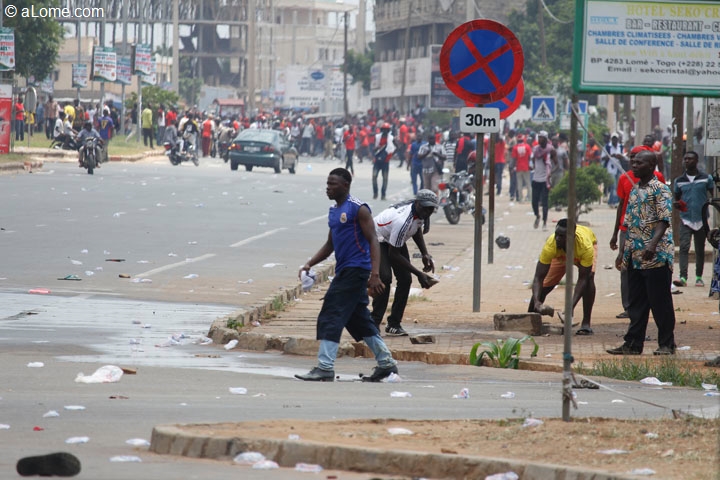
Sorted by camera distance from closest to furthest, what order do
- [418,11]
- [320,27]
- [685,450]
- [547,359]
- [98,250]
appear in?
1. [685,450]
2. [547,359]
3. [98,250]
4. [418,11]
5. [320,27]

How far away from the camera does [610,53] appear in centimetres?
769

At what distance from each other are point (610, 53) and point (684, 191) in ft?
30.1

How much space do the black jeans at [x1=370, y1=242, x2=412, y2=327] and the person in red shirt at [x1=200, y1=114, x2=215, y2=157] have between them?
4757 centimetres

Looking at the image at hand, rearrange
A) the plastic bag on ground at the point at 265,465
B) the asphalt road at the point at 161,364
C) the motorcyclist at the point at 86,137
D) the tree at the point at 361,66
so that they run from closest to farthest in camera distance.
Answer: the plastic bag on ground at the point at 265,465 → the asphalt road at the point at 161,364 → the motorcyclist at the point at 86,137 → the tree at the point at 361,66

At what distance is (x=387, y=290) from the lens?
12.3 m

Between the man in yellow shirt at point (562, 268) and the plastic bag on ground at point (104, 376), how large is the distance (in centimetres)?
447

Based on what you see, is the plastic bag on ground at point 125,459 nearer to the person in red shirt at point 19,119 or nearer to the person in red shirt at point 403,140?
the person in red shirt at point 19,119

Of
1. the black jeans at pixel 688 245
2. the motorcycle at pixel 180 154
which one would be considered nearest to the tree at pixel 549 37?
the motorcycle at pixel 180 154

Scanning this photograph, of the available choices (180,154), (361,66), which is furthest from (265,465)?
(361,66)

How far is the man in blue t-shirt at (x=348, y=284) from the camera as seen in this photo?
30.5 feet

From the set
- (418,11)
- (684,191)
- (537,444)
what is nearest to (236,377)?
(537,444)

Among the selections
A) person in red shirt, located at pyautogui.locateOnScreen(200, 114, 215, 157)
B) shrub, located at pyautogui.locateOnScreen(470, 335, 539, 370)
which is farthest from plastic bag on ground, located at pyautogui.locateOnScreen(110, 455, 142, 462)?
person in red shirt, located at pyautogui.locateOnScreen(200, 114, 215, 157)

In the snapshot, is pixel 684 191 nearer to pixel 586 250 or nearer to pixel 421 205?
pixel 586 250

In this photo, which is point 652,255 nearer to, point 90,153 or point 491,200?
point 491,200
